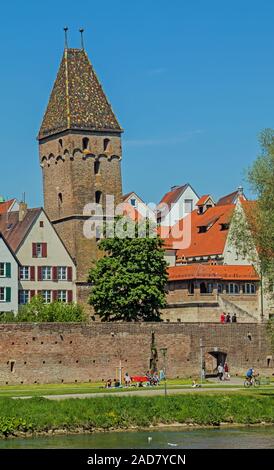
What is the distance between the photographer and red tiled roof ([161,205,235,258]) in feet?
373

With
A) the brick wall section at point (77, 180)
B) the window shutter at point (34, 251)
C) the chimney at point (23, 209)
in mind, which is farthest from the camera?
the brick wall section at point (77, 180)

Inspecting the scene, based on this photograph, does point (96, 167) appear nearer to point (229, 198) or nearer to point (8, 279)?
point (8, 279)

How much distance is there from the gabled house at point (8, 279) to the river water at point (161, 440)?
127 feet

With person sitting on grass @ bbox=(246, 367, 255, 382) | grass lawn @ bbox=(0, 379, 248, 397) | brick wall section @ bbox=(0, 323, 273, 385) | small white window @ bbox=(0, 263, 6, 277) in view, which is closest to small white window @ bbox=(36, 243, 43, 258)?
small white window @ bbox=(0, 263, 6, 277)

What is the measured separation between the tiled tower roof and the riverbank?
43.8m

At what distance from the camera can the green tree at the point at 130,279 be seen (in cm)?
9438

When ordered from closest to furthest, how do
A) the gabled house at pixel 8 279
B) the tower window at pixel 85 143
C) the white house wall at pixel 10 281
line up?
the white house wall at pixel 10 281
the gabled house at pixel 8 279
the tower window at pixel 85 143

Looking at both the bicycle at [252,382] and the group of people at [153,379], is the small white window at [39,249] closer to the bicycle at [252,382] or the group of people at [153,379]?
the group of people at [153,379]

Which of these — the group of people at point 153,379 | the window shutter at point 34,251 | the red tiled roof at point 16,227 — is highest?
the red tiled roof at point 16,227

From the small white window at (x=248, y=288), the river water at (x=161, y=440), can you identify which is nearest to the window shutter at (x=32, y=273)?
the small white window at (x=248, y=288)

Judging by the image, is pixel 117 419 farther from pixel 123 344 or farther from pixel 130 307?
pixel 130 307

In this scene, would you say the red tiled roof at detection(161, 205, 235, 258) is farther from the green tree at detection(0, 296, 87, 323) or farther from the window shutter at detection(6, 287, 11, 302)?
the green tree at detection(0, 296, 87, 323)

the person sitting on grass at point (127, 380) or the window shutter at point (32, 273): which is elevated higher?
the window shutter at point (32, 273)

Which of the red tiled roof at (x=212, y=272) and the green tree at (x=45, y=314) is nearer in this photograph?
the green tree at (x=45, y=314)
